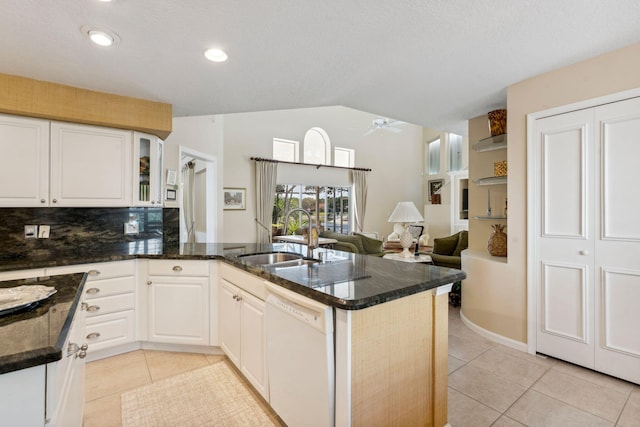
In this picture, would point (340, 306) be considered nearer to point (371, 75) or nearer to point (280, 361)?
point (280, 361)

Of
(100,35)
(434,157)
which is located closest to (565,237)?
(100,35)

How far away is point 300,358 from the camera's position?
1490 millimetres

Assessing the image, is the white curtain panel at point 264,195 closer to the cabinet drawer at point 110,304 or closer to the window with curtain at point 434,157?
the cabinet drawer at point 110,304

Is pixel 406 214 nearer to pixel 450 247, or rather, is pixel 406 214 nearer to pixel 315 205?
pixel 450 247

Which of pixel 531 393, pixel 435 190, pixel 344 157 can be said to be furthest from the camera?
pixel 435 190

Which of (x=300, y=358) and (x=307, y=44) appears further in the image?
(x=307, y=44)

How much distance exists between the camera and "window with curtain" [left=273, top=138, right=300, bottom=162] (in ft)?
23.8

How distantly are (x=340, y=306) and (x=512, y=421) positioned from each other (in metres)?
1.45

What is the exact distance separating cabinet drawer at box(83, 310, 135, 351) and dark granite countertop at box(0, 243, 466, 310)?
0.48 meters

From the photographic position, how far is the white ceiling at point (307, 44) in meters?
1.61

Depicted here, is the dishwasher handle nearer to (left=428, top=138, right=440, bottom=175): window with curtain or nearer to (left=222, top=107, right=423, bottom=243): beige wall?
(left=222, top=107, right=423, bottom=243): beige wall

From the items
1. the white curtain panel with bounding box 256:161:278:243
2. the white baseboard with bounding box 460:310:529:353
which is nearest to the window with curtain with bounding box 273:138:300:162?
the white curtain panel with bounding box 256:161:278:243

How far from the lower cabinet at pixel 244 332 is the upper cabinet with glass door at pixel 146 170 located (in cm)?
121

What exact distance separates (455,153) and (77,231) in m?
8.94
